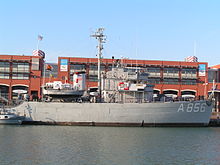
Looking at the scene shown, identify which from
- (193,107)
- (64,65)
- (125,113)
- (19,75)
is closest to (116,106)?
(125,113)

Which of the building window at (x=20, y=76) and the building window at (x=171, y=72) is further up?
the building window at (x=171, y=72)

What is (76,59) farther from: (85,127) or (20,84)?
(85,127)

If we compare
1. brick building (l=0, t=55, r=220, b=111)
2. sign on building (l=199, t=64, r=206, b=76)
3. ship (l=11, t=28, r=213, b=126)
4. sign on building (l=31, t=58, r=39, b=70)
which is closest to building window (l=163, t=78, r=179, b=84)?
brick building (l=0, t=55, r=220, b=111)

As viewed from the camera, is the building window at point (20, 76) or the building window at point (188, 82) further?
the building window at point (188, 82)

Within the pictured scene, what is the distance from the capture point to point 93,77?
5681 cm

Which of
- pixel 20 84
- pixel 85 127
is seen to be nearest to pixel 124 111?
pixel 85 127

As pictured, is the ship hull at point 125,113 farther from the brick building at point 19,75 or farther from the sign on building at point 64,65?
the sign on building at point 64,65

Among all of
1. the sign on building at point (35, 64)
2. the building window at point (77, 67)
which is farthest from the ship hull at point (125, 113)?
the building window at point (77, 67)

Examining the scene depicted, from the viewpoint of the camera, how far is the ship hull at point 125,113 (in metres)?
33.4

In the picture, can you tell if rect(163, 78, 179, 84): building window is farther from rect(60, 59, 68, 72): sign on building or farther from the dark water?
the dark water

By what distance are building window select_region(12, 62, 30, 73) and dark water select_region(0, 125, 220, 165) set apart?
29182 millimetres

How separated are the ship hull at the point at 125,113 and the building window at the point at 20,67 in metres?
21.8

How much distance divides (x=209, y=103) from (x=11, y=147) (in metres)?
23.0

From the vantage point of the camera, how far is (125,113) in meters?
33.6
